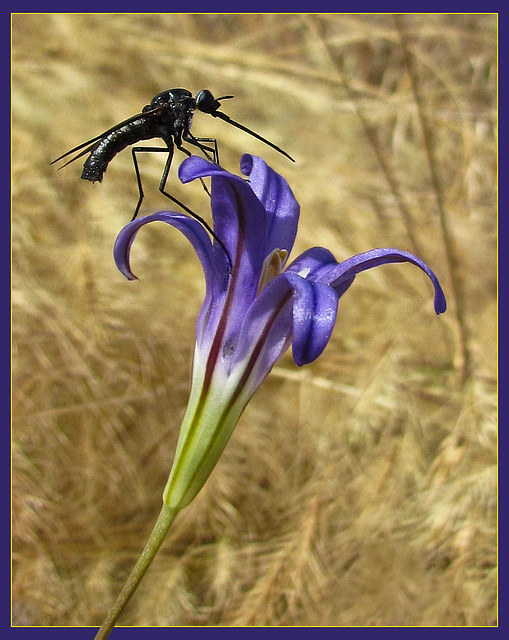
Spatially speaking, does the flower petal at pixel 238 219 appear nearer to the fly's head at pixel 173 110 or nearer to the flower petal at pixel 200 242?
the flower petal at pixel 200 242

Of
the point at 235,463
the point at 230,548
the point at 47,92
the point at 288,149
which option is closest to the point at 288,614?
the point at 230,548

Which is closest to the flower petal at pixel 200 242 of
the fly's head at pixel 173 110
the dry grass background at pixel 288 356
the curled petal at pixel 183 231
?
the curled petal at pixel 183 231

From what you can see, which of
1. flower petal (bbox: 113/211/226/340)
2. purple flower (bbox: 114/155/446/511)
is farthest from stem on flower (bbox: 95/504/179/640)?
flower petal (bbox: 113/211/226/340)

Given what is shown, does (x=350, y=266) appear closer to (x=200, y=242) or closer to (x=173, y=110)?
(x=200, y=242)

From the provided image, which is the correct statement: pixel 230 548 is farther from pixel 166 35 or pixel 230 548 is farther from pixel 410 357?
pixel 166 35

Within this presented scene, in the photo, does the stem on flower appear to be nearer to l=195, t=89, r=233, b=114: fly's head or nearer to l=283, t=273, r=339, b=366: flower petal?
l=283, t=273, r=339, b=366: flower petal

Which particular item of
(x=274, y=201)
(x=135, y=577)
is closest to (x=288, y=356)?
(x=274, y=201)

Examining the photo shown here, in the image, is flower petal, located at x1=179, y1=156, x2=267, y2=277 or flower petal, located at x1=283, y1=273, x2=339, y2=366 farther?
flower petal, located at x1=179, y1=156, x2=267, y2=277
